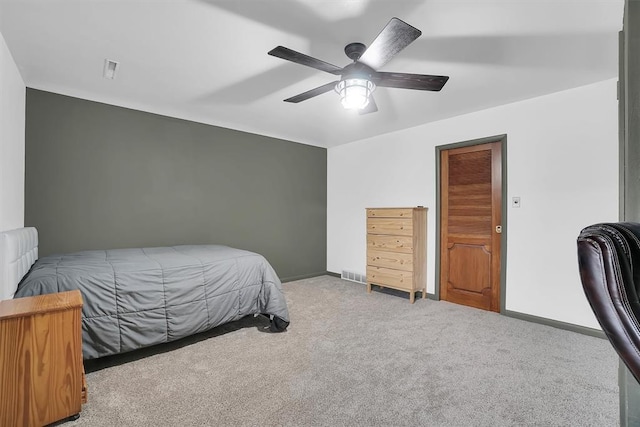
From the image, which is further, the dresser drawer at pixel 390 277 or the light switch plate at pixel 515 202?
the dresser drawer at pixel 390 277

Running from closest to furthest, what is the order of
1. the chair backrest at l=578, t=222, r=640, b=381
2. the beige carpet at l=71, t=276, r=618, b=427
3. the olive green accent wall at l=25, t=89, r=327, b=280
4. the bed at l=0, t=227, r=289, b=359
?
the chair backrest at l=578, t=222, r=640, b=381 < the beige carpet at l=71, t=276, r=618, b=427 < the bed at l=0, t=227, r=289, b=359 < the olive green accent wall at l=25, t=89, r=327, b=280

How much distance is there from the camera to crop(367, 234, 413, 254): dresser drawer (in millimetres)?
3791

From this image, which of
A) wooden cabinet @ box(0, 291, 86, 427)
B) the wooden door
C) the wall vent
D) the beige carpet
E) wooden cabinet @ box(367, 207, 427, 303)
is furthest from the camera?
the wall vent

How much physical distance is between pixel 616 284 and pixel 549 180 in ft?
9.24

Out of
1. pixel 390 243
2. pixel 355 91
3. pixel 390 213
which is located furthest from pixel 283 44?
pixel 390 243

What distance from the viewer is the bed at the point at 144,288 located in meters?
2.01

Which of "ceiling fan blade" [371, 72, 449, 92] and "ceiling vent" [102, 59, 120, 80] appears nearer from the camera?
"ceiling fan blade" [371, 72, 449, 92]

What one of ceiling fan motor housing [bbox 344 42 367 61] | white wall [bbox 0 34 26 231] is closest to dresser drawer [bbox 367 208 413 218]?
ceiling fan motor housing [bbox 344 42 367 61]


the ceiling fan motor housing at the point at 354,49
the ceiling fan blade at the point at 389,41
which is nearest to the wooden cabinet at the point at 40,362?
the ceiling fan blade at the point at 389,41

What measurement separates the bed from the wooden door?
2211mm

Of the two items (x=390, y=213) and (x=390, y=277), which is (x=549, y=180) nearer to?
(x=390, y=213)

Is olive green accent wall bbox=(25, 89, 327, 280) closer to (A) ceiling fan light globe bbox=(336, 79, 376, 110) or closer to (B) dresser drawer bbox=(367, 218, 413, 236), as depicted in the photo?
(B) dresser drawer bbox=(367, 218, 413, 236)

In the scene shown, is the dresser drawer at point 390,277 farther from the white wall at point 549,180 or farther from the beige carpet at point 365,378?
the beige carpet at point 365,378

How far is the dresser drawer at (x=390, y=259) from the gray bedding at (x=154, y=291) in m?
1.71
